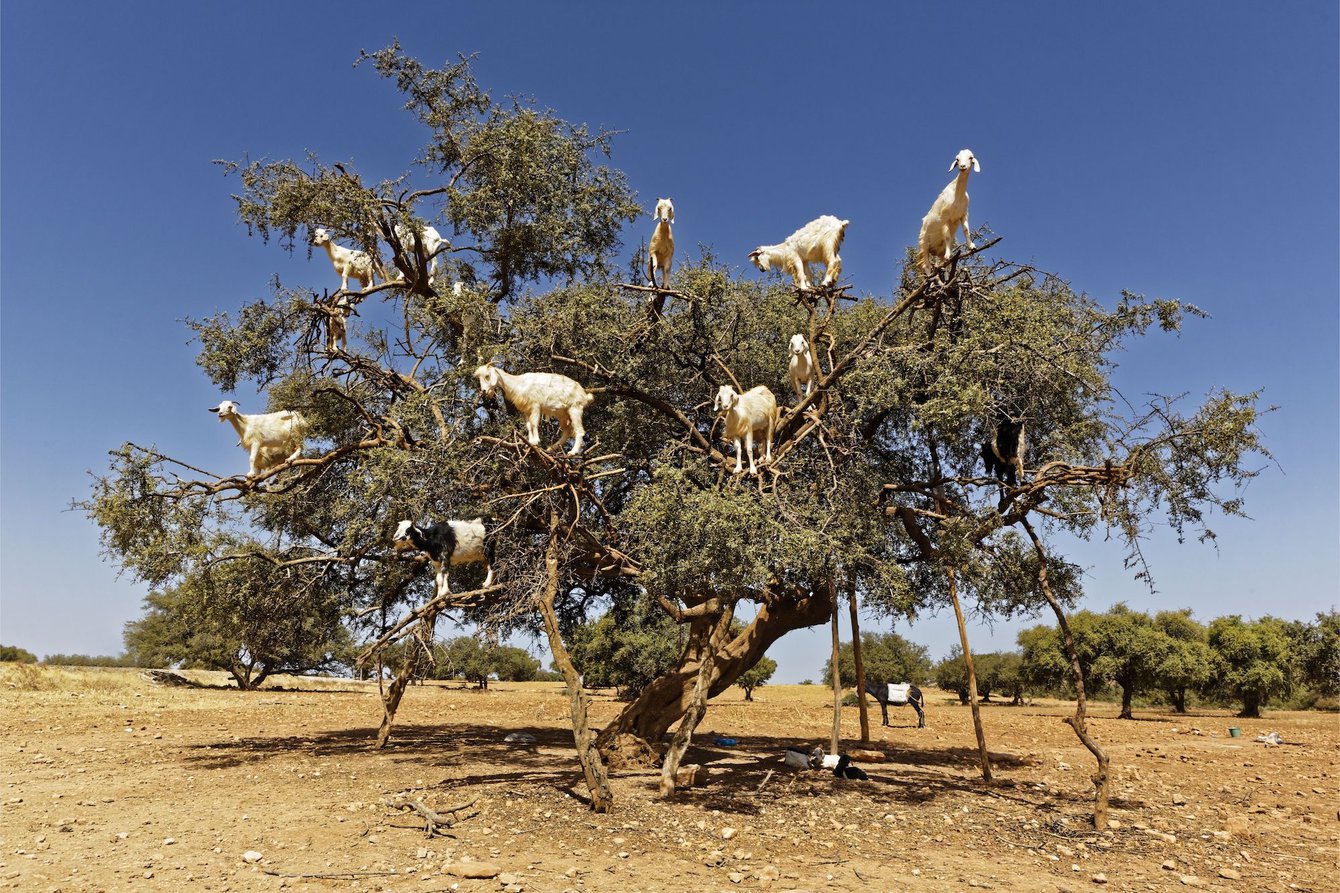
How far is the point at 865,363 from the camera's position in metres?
10.6

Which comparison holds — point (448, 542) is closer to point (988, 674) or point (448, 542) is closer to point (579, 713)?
point (579, 713)

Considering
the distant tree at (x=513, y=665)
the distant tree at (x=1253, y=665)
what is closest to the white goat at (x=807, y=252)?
the distant tree at (x=1253, y=665)

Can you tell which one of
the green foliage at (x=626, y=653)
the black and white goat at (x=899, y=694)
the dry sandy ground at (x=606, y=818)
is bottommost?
the dry sandy ground at (x=606, y=818)

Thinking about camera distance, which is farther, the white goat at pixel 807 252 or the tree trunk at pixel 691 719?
the white goat at pixel 807 252

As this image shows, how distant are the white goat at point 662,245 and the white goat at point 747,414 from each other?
2.46 meters

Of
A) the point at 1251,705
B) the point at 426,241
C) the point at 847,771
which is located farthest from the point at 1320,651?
the point at 426,241

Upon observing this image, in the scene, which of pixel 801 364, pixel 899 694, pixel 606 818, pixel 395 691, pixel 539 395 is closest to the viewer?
pixel 606 818

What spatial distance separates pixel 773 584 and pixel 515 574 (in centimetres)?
352

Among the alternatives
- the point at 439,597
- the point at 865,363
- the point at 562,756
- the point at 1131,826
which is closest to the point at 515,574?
the point at 439,597

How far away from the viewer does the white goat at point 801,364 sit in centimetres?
1057

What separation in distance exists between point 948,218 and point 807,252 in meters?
2.23

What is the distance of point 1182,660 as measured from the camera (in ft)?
90.5

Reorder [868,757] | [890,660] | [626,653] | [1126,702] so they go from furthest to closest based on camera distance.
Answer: [890,660] < [1126,702] < [626,653] < [868,757]

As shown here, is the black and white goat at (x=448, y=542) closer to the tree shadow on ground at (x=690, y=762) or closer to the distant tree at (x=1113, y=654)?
the tree shadow on ground at (x=690, y=762)
